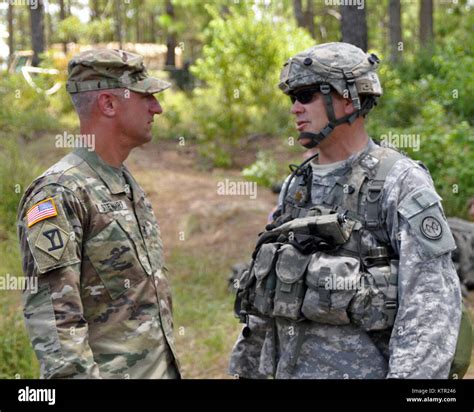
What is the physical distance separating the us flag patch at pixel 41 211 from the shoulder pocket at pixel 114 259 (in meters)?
0.20

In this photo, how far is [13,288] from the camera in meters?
7.24

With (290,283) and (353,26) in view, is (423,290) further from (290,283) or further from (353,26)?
(353,26)

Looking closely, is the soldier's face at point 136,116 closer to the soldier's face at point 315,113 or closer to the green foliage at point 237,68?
the soldier's face at point 315,113

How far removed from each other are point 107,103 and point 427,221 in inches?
53.6

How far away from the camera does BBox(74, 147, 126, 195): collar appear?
3080 mm

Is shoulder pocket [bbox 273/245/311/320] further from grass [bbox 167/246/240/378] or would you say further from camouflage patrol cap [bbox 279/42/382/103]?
grass [bbox 167/246/240/378]

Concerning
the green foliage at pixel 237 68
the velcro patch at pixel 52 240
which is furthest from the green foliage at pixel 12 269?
the green foliage at pixel 237 68

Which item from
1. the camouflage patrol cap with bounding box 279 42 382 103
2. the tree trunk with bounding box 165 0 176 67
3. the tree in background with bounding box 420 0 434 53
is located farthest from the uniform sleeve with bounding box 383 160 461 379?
the tree trunk with bounding box 165 0 176 67

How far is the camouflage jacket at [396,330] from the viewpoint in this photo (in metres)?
2.80

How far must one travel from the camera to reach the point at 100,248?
292 centimetres

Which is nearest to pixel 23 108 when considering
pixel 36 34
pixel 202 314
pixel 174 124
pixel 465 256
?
pixel 174 124

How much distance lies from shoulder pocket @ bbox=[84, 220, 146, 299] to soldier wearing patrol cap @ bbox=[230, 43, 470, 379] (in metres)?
0.56

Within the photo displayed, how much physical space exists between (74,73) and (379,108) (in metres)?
9.42

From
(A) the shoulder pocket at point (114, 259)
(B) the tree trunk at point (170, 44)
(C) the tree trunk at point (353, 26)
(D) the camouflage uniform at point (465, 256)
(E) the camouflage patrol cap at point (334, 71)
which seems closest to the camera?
(A) the shoulder pocket at point (114, 259)
